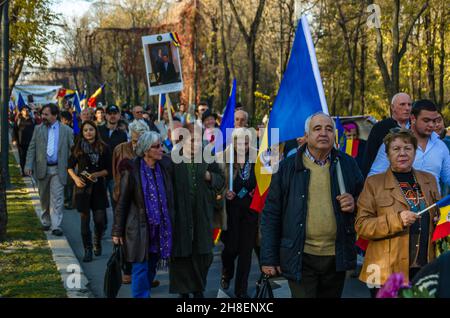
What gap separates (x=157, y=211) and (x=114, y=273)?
0.67m

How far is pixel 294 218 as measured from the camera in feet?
16.7

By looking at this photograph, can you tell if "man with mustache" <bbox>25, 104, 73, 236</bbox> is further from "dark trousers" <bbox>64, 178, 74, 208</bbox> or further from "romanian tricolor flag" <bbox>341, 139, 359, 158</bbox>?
"romanian tricolor flag" <bbox>341, 139, 359, 158</bbox>

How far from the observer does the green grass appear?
736cm

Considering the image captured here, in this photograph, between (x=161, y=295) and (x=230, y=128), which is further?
(x=230, y=128)

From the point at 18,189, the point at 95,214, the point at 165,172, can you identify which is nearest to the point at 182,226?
the point at 165,172

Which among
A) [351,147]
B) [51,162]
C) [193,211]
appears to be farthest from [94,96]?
[193,211]

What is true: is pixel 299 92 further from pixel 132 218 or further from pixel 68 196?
pixel 68 196

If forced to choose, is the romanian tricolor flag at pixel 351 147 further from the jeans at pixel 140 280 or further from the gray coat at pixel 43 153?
the jeans at pixel 140 280

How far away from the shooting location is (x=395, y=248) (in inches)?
198

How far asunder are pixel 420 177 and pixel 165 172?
2.51 metres

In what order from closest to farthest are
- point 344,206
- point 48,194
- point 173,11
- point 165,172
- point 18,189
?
point 344,206, point 165,172, point 48,194, point 18,189, point 173,11

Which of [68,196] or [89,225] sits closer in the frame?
[89,225]

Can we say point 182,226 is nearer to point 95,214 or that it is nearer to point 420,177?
point 420,177
